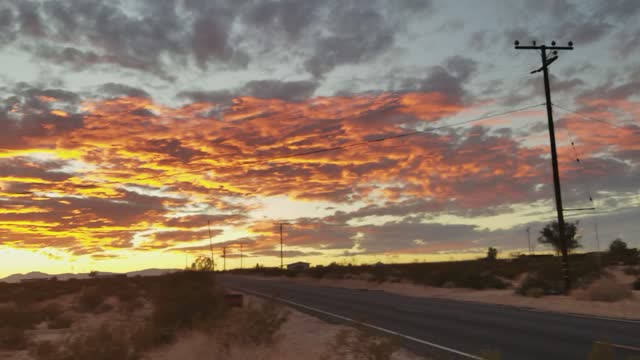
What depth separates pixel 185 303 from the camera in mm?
16922

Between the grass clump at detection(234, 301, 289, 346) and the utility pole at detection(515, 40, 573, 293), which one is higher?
the utility pole at detection(515, 40, 573, 293)

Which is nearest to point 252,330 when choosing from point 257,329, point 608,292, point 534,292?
point 257,329

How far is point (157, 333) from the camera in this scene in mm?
15070

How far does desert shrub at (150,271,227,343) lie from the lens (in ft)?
53.5

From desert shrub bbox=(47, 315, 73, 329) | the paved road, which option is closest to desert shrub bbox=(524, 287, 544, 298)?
the paved road

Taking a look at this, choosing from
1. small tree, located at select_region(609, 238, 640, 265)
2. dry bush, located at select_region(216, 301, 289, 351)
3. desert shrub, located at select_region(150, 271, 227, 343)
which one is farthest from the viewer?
small tree, located at select_region(609, 238, 640, 265)

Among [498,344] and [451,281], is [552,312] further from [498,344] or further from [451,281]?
[451,281]

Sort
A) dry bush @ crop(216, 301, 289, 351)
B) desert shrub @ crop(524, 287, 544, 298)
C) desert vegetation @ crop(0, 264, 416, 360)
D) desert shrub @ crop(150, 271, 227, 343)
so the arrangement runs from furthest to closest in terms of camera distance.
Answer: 1. desert shrub @ crop(524, 287, 544, 298)
2. desert shrub @ crop(150, 271, 227, 343)
3. dry bush @ crop(216, 301, 289, 351)
4. desert vegetation @ crop(0, 264, 416, 360)

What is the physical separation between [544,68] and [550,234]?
269ft

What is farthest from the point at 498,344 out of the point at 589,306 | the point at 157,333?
the point at 589,306

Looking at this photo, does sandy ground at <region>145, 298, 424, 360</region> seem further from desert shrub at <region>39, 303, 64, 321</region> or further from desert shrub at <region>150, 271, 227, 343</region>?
desert shrub at <region>39, 303, 64, 321</region>

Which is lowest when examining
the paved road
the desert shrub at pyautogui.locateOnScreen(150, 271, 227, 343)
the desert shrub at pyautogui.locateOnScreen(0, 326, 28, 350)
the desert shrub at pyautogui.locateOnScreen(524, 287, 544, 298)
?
the paved road

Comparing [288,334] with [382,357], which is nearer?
[382,357]

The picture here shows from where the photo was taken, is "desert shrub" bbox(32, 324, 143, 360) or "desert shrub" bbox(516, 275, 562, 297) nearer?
"desert shrub" bbox(32, 324, 143, 360)
